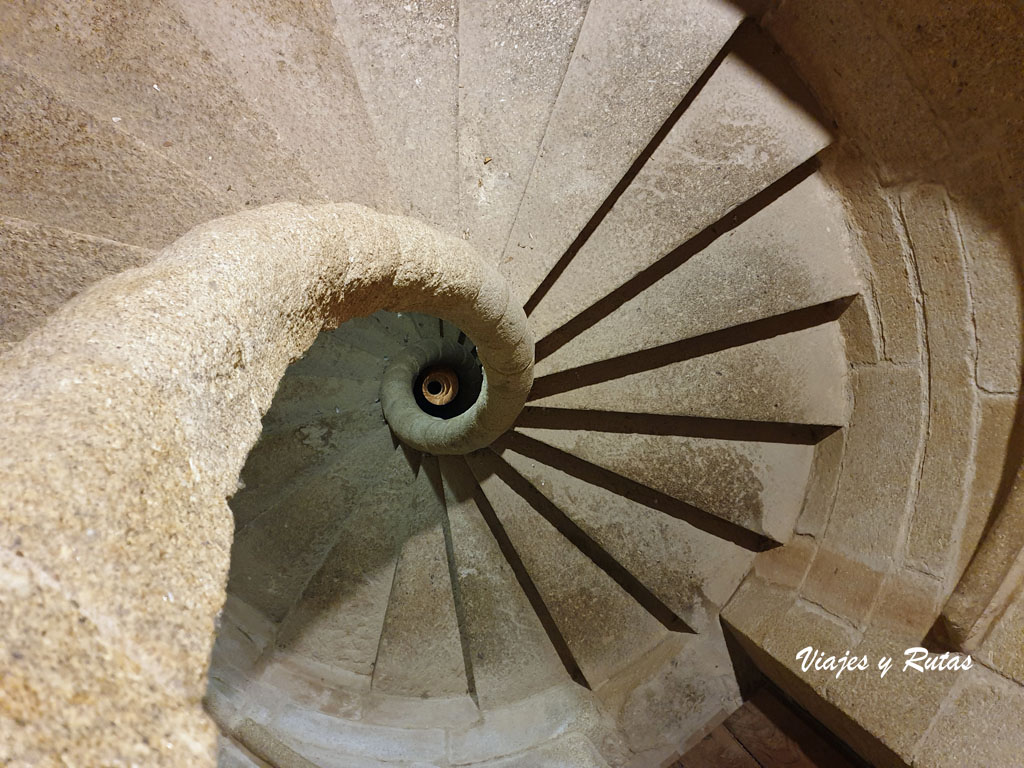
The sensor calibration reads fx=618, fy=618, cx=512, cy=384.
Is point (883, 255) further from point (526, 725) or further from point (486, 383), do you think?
point (526, 725)

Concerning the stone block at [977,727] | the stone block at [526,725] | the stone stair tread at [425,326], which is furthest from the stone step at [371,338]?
the stone block at [977,727]

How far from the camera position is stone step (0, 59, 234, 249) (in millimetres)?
1567

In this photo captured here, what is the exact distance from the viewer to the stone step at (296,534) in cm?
326

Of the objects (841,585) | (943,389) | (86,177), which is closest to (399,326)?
(86,177)

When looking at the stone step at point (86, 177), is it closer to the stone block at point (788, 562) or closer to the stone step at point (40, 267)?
the stone step at point (40, 267)

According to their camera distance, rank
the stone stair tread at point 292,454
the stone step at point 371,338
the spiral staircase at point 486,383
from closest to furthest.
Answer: the spiral staircase at point 486,383 → the stone stair tread at point 292,454 → the stone step at point 371,338

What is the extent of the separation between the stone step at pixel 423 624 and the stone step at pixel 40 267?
2.23m

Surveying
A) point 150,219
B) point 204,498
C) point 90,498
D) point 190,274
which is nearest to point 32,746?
point 90,498

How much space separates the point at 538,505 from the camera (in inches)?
130

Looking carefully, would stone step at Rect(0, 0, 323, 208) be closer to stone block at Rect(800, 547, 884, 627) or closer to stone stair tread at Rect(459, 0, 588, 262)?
stone stair tread at Rect(459, 0, 588, 262)

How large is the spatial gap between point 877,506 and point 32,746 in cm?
275

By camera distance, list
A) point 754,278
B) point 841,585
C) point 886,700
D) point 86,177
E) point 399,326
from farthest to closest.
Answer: point 399,326
point 754,278
point 841,585
point 886,700
point 86,177

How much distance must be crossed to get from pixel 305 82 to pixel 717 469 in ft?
7.95

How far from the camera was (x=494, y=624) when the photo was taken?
332 cm
